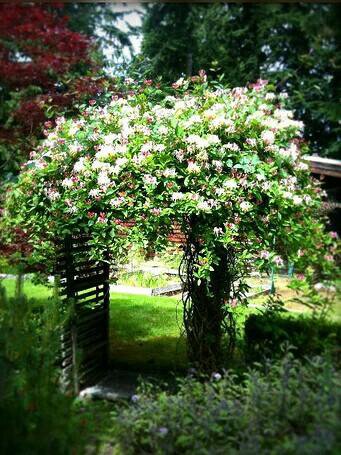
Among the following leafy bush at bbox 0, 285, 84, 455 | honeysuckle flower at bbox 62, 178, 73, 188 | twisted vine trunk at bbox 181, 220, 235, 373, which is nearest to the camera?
leafy bush at bbox 0, 285, 84, 455

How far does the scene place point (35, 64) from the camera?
7.38 m

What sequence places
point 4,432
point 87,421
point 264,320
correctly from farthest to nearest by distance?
point 264,320
point 87,421
point 4,432

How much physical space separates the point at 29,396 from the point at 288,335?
1716mm

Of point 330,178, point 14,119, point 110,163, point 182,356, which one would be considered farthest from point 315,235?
point 14,119

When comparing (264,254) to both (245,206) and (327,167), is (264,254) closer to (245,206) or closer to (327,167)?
(245,206)

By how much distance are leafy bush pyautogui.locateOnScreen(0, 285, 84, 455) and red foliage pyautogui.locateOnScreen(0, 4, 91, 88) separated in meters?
5.35

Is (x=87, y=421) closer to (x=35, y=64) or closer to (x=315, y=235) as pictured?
(x=315, y=235)

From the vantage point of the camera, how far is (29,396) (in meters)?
2.27

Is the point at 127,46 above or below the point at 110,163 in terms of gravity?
above

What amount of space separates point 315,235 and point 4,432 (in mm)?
2505

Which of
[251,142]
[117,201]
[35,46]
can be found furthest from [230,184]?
[35,46]

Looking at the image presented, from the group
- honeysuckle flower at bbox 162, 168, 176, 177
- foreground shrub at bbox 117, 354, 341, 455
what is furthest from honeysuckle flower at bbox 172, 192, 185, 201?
foreground shrub at bbox 117, 354, 341, 455

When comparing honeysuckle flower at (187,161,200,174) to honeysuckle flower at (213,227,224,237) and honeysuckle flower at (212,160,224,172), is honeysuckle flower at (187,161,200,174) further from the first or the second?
honeysuckle flower at (213,227,224,237)

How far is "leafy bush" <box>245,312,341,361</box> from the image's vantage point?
311 cm
